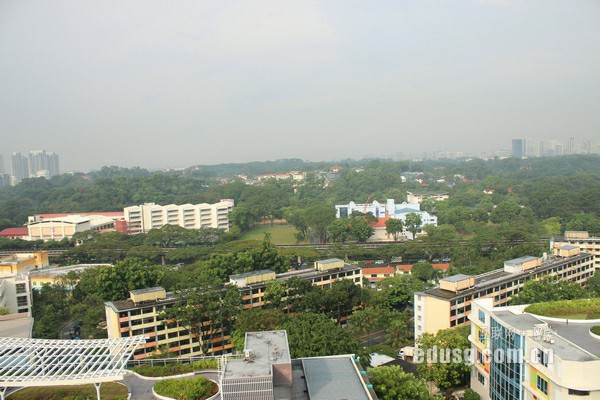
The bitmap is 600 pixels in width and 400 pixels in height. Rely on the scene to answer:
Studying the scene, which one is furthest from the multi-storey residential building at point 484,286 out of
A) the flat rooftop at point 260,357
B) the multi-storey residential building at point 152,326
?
the flat rooftop at point 260,357

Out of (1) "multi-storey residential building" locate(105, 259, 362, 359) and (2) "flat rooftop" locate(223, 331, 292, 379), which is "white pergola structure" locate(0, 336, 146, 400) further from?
(1) "multi-storey residential building" locate(105, 259, 362, 359)

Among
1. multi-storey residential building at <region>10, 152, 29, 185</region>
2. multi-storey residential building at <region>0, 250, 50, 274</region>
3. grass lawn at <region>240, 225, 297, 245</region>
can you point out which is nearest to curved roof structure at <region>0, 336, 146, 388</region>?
multi-storey residential building at <region>0, 250, 50, 274</region>

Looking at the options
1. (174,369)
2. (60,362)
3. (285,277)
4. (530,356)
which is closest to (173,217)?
(285,277)

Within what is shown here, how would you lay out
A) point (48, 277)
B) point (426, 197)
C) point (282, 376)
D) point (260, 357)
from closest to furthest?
point (282, 376) → point (260, 357) → point (48, 277) → point (426, 197)

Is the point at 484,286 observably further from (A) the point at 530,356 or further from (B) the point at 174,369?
(B) the point at 174,369

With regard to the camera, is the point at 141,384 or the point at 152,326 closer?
the point at 141,384

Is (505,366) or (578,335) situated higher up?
(578,335)

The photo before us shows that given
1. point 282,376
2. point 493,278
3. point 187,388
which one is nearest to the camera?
point 282,376
